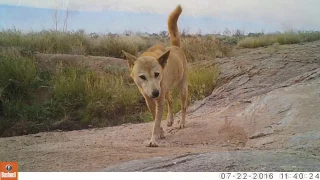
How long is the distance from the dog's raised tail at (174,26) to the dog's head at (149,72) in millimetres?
139

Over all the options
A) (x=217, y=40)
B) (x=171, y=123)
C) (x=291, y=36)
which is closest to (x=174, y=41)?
(x=217, y=40)

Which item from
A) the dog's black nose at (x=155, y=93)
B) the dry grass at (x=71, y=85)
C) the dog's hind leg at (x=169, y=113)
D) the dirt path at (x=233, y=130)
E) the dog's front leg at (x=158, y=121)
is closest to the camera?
the dirt path at (x=233, y=130)

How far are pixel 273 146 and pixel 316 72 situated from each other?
68 cm

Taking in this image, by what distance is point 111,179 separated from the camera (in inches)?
66.4

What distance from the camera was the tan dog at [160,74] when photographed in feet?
6.61

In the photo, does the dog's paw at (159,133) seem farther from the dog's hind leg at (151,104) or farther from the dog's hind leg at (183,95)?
the dog's hind leg at (183,95)

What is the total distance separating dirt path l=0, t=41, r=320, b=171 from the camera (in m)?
1.79

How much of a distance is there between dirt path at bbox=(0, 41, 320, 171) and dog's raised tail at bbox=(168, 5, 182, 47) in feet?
1.32

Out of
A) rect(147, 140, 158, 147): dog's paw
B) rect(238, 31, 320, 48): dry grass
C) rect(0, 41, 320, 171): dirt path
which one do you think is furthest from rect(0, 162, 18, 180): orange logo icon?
rect(238, 31, 320, 48): dry grass

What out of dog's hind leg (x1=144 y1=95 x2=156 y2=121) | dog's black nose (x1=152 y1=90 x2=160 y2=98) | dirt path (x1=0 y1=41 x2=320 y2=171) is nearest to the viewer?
dirt path (x1=0 y1=41 x2=320 y2=171)

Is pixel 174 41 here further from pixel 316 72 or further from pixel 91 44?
pixel 316 72

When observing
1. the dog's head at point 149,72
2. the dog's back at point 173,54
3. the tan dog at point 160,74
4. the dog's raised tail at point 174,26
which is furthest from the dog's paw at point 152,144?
the dog's raised tail at point 174,26

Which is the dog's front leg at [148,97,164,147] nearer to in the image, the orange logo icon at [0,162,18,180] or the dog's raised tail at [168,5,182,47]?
the dog's raised tail at [168,5,182,47]

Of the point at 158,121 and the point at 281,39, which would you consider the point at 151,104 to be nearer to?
the point at 158,121
